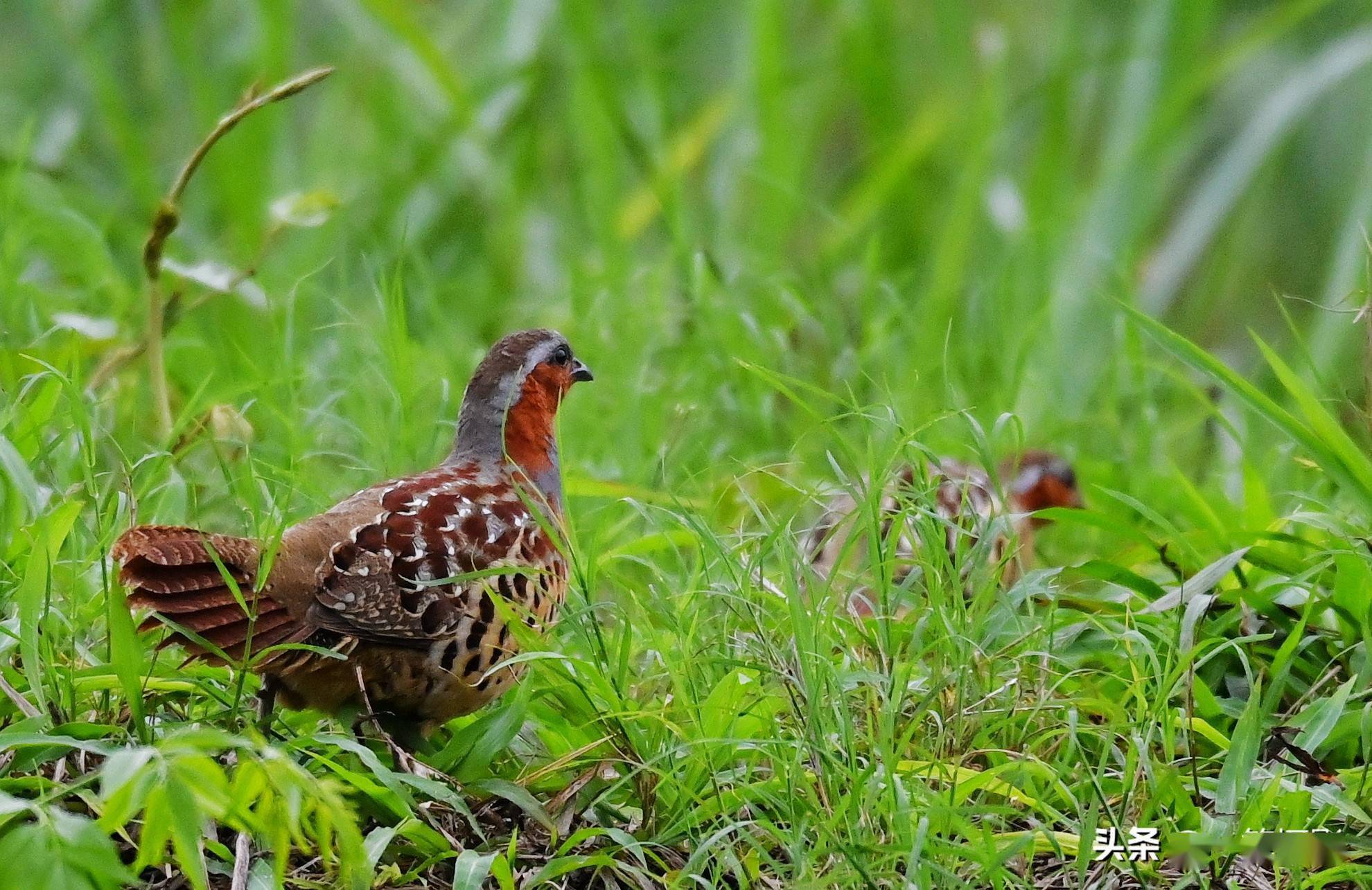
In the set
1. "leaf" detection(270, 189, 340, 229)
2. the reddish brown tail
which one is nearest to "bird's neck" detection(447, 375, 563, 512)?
the reddish brown tail

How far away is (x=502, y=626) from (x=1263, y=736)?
1323mm

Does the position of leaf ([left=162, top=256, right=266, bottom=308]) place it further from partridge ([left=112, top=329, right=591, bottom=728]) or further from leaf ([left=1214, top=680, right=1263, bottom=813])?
leaf ([left=1214, top=680, right=1263, bottom=813])

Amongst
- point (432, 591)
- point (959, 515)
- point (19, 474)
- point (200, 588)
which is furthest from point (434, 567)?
point (959, 515)

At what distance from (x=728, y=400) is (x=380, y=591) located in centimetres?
206

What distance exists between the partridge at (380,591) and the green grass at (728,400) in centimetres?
8

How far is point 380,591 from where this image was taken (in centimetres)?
283

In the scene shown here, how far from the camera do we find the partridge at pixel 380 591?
2.65 meters

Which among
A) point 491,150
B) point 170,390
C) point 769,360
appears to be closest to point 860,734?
point 769,360

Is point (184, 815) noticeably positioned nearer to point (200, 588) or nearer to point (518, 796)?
point (200, 588)

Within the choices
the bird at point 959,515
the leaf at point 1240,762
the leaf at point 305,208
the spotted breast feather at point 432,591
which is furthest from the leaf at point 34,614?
the leaf at point 1240,762

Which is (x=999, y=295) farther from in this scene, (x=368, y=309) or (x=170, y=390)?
(x=170, y=390)

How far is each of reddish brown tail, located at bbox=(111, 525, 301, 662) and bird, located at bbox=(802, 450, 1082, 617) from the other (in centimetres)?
90

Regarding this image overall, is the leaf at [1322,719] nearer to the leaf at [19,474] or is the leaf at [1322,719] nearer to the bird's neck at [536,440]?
the bird's neck at [536,440]

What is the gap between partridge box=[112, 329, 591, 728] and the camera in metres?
2.65
